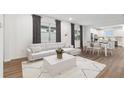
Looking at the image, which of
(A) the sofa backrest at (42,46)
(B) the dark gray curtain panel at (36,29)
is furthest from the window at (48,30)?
(A) the sofa backrest at (42,46)

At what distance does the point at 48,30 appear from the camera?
21.1 ft

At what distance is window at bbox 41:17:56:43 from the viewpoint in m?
6.05

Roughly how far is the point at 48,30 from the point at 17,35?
2.17 meters

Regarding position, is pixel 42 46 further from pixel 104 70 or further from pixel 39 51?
pixel 104 70

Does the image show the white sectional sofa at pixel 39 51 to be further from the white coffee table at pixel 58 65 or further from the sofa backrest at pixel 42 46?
the white coffee table at pixel 58 65

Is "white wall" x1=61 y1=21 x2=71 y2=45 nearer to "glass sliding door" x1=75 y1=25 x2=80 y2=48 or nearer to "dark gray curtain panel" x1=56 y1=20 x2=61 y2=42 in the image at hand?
"dark gray curtain panel" x1=56 y1=20 x2=61 y2=42

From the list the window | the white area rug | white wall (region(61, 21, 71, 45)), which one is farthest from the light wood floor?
white wall (region(61, 21, 71, 45))

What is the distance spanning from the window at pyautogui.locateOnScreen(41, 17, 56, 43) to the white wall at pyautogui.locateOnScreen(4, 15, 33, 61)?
3.04 feet

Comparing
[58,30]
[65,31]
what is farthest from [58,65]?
[65,31]

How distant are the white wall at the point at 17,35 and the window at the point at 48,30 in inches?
36.4

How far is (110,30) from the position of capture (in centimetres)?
1270
